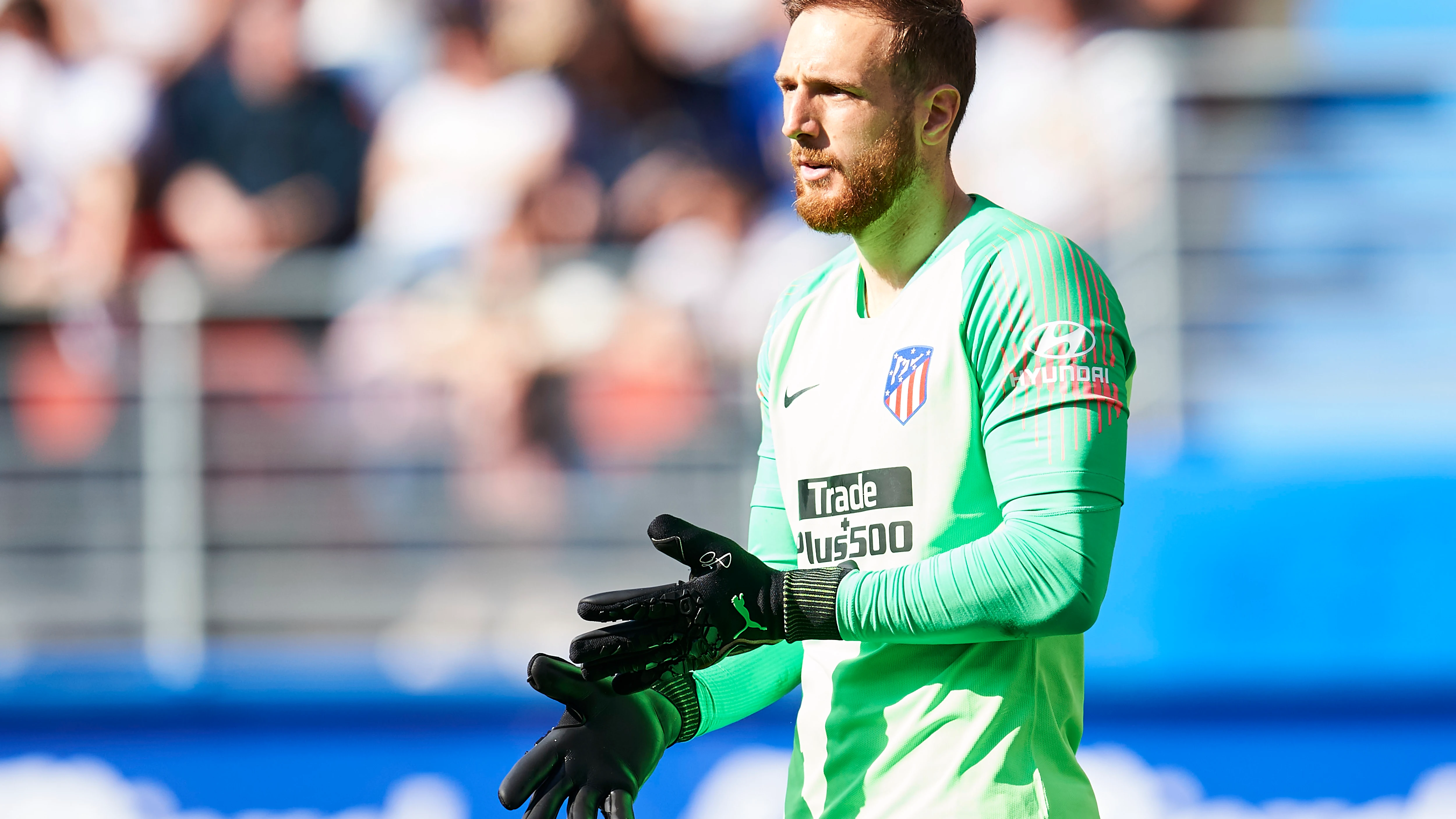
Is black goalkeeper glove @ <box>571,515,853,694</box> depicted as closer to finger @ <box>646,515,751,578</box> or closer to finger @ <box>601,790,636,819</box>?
finger @ <box>646,515,751,578</box>

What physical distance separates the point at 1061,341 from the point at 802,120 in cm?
→ 47

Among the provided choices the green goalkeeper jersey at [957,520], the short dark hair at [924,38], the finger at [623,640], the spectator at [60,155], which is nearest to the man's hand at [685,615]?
the finger at [623,640]

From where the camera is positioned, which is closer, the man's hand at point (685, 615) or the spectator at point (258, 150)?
the man's hand at point (685, 615)

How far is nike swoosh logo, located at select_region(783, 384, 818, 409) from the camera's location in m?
2.09

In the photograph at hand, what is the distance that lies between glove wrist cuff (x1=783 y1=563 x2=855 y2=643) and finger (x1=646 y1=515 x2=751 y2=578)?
0.25 feet

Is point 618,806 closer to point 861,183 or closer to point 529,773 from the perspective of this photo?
point 529,773

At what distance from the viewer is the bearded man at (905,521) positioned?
5.72 feet

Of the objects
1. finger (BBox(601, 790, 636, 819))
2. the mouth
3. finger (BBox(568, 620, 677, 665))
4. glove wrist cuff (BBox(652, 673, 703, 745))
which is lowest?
finger (BBox(601, 790, 636, 819))

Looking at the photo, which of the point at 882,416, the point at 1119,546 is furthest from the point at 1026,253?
the point at 1119,546

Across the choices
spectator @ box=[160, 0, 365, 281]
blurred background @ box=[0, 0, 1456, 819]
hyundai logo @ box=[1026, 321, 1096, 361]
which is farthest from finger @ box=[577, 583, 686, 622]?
spectator @ box=[160, 0, 365, 281]

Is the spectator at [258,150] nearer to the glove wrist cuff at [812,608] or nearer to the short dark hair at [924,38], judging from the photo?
the short dark hair at [924,38]

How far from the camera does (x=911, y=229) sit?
A: 2006 mm

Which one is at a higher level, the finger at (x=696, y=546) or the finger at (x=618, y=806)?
the finger at (x=696, y=546)

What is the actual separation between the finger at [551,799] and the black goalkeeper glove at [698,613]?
18 centimetres
